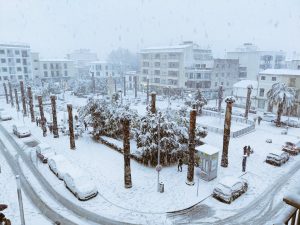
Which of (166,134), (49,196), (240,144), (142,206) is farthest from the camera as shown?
(240,144)

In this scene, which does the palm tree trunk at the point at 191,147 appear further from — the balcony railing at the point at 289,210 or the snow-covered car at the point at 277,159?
the balcony railing at the point at 289,210

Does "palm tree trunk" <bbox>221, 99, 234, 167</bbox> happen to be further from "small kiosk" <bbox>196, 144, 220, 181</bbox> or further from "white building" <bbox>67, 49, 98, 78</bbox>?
"white building" <bbox>67, 49, 98, 78</bbox>

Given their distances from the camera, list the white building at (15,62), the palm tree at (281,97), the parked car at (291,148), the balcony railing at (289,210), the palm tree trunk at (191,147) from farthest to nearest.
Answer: the white building at (15,62) < the palm tree at (281,97) < the parked car at (291,148) < the palm tree trunk at (191,147) < the balcony railing at (289,210)

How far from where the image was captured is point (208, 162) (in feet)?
66.8

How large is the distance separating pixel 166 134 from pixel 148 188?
5604 mm

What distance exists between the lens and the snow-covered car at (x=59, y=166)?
20.6 metres

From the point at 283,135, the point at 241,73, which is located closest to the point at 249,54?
Result: the point at 241,73

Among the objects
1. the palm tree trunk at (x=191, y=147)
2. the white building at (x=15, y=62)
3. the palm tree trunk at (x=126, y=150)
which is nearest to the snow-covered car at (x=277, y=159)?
the palm tree trunk at (x=191, y=147)

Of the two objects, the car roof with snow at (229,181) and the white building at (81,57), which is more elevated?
the white building at (81,57)

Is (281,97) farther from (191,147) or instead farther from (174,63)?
(174,63)

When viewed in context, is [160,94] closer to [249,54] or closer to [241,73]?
[241,73]

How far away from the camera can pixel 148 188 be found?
19.6 m

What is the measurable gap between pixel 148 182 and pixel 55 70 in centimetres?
8539

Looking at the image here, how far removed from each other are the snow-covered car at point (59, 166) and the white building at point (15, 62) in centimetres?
6705
